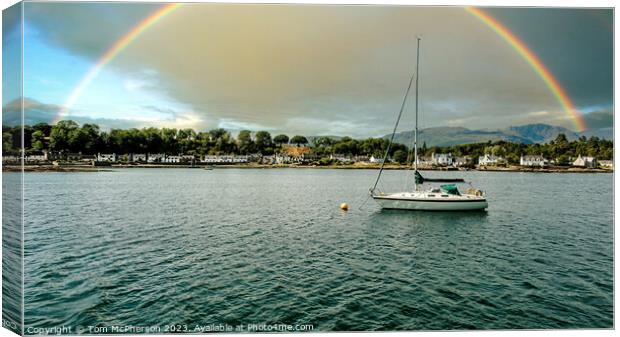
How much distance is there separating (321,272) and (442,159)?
415 ft

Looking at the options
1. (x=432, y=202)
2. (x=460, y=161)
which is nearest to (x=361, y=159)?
(x=460, y=161)

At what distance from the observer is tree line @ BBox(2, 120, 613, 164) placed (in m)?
70.9

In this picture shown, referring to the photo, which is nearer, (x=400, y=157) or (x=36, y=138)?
(x=36, y=138)

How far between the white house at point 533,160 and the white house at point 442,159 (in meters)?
23.4

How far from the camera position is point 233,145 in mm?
123938

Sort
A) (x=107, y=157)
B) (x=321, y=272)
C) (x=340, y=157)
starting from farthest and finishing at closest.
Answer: (x=340, y=157), (x=107, y=157), (x=321, y=272)

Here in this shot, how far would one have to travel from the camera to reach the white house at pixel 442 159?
127 metres

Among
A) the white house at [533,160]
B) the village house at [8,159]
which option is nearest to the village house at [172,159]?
the white house at [533,160]

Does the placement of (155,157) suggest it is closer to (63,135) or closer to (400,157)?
(63,135)

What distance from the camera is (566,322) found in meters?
8.66

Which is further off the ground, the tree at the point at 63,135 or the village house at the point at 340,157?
the tree at the point at 63,135

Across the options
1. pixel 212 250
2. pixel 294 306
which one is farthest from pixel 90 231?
pixel 294 306

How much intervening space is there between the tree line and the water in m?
40.9

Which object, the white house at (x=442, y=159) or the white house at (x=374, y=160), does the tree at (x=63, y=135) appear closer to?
the white house at (x=374, y=160)
